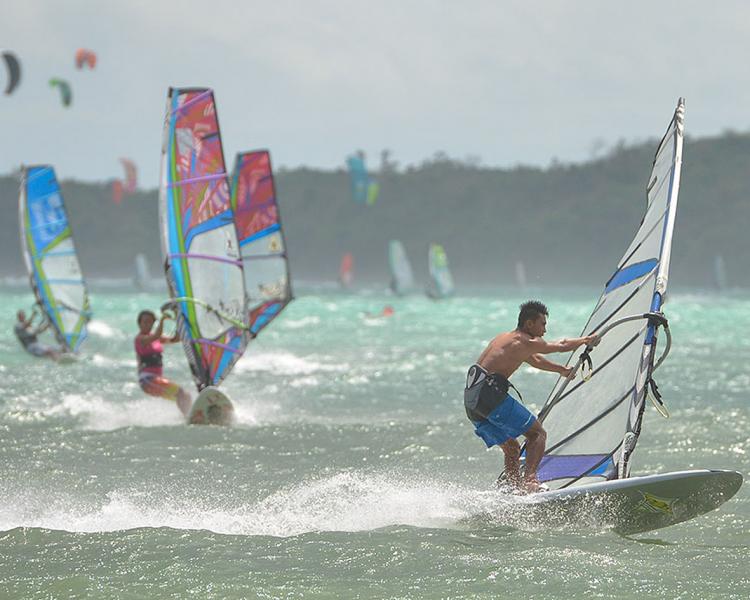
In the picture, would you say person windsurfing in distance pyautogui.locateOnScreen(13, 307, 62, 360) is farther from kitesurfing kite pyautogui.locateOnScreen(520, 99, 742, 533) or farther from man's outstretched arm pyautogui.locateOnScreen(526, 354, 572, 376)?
man's outstretched arm pyautogui.locateOnScreen(526, 354, 572, 376)

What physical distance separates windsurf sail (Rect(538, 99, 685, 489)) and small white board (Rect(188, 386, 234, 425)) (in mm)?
4225

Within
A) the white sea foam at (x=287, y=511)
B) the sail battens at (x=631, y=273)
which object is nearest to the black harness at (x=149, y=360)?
the white sea foam at (x=287, y=511)

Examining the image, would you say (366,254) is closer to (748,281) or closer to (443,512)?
(748,281)

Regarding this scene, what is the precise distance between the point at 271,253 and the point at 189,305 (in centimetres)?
615

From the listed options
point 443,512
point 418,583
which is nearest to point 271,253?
point 443,512

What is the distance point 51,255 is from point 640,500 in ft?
44.9

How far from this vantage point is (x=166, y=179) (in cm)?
1155

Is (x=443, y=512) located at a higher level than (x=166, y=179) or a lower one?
lower

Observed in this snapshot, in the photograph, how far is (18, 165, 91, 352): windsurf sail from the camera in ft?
57.5

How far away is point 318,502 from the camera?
7.29 meters

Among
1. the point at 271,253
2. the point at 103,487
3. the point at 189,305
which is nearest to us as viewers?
the point at 103,487

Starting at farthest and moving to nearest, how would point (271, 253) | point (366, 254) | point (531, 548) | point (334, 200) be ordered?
point (334, 200), point (366, 254), point (271, 253), point (531, 548)

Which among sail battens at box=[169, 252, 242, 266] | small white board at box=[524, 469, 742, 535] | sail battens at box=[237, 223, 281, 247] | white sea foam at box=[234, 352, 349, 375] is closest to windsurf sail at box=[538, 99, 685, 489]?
small white board at box=[524, 469, 742, 535]

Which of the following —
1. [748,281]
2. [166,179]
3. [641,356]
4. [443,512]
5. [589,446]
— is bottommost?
[748,281]
